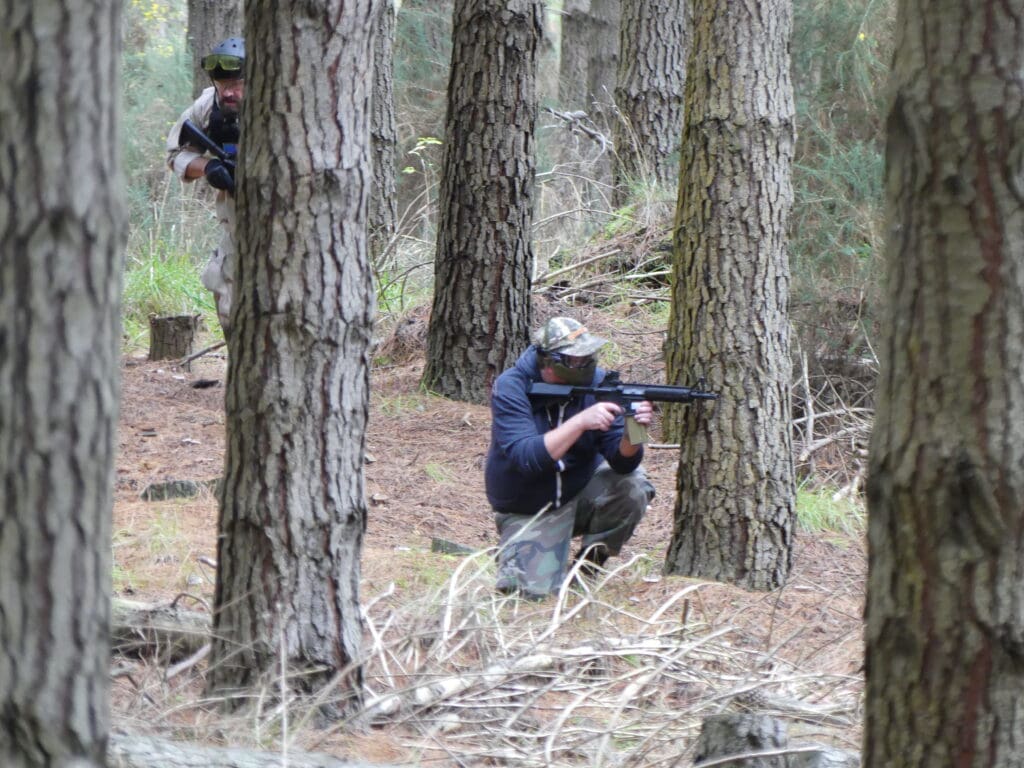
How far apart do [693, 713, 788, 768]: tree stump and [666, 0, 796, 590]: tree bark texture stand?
232 cm

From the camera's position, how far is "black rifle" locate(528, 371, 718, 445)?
5402 mm

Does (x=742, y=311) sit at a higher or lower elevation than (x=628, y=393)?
higher

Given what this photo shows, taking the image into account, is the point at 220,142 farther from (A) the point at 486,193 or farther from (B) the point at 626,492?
(B) the point at 626,492

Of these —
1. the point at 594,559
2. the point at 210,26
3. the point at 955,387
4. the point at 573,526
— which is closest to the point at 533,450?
the point at 573,526

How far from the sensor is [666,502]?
734 cm

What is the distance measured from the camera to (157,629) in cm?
428

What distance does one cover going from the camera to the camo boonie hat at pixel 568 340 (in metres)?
5.59

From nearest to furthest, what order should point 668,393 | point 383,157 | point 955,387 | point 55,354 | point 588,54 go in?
1. point 55,354
2. point 955,387
3. point 668,393
4. point 383,157
5. point 588,54

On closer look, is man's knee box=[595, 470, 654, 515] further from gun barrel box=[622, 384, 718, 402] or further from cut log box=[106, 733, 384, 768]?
cut log box=[106, 733, 384, 768]

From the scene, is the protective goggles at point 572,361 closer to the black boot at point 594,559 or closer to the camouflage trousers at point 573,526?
the camouflage trousers at point 573,526

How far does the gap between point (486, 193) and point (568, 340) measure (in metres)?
3.10

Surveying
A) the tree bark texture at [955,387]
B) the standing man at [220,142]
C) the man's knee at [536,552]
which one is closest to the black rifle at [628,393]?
the man's knee at [536,552]

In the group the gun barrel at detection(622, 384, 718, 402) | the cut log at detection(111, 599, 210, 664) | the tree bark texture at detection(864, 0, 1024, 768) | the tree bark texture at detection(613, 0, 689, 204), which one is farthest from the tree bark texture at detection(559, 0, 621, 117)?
the tree bark texture at detection(864, 0, 1024, 768)

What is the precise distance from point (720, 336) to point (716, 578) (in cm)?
110
